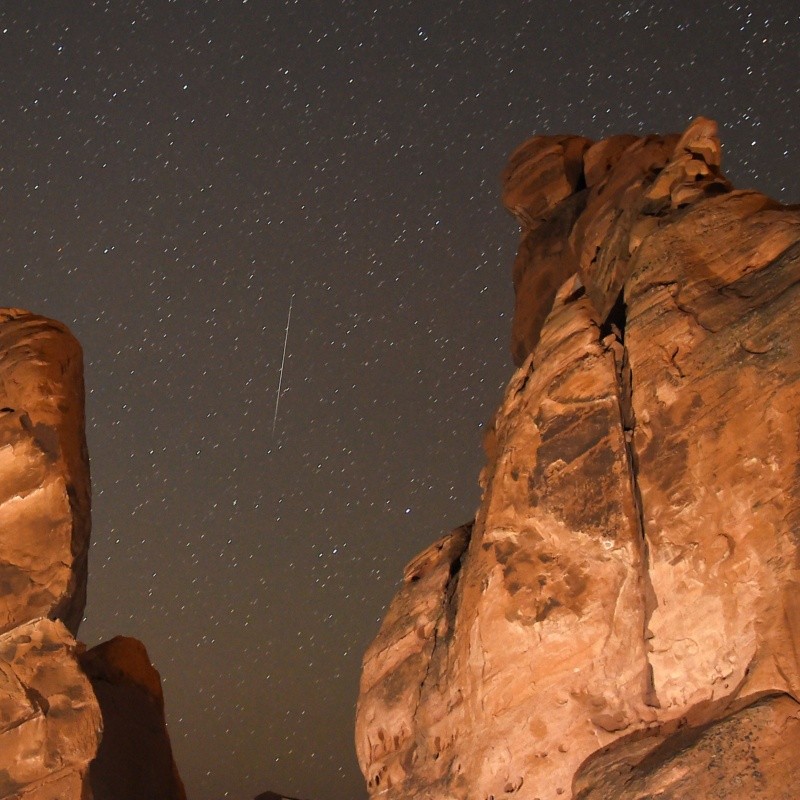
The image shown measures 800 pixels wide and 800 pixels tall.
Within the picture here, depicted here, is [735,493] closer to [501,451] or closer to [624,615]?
[624,615]

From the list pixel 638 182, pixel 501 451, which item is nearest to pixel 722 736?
pixel 501 451

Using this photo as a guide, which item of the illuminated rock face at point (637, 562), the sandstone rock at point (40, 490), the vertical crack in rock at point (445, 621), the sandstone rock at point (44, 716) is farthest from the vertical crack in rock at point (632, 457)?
the sandstone rock at point (40, 490)

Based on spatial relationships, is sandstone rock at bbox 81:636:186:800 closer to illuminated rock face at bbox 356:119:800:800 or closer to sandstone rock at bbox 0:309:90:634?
sandstone rock at bbox 0:309:90:634

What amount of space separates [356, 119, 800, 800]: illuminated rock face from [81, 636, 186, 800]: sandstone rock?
8059 millimetres

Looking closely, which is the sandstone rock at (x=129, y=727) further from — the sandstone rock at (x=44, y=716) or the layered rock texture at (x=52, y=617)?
the sandstone rock at (x=44, y=716)

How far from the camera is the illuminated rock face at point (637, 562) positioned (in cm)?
1326

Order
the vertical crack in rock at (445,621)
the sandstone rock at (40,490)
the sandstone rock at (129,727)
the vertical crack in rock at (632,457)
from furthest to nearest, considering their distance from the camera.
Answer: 1. the sandstone rock at (129,727)
2. the sandstone rock at (40,490)
3. the vertical crack in rock at (445,621)
4. the vertical crack in rock at (632,457)

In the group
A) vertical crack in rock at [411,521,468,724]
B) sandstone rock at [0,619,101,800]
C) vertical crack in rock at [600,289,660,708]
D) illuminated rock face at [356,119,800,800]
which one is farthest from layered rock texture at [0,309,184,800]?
vertical crack in rock at [600,289,660,708]

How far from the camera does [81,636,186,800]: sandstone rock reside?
23.7 metres

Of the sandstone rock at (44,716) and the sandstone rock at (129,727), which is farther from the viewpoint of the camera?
the sandstone rock at (129,727)

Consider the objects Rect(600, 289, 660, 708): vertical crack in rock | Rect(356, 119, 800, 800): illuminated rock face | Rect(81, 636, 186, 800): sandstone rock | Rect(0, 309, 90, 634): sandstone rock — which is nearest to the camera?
Rect(356, 119, 800, 800): illuminated rock face

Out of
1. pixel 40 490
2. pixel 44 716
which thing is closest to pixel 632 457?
pixel 44 716

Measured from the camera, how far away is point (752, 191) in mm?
17062

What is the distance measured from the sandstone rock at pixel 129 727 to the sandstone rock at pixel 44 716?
185cm
